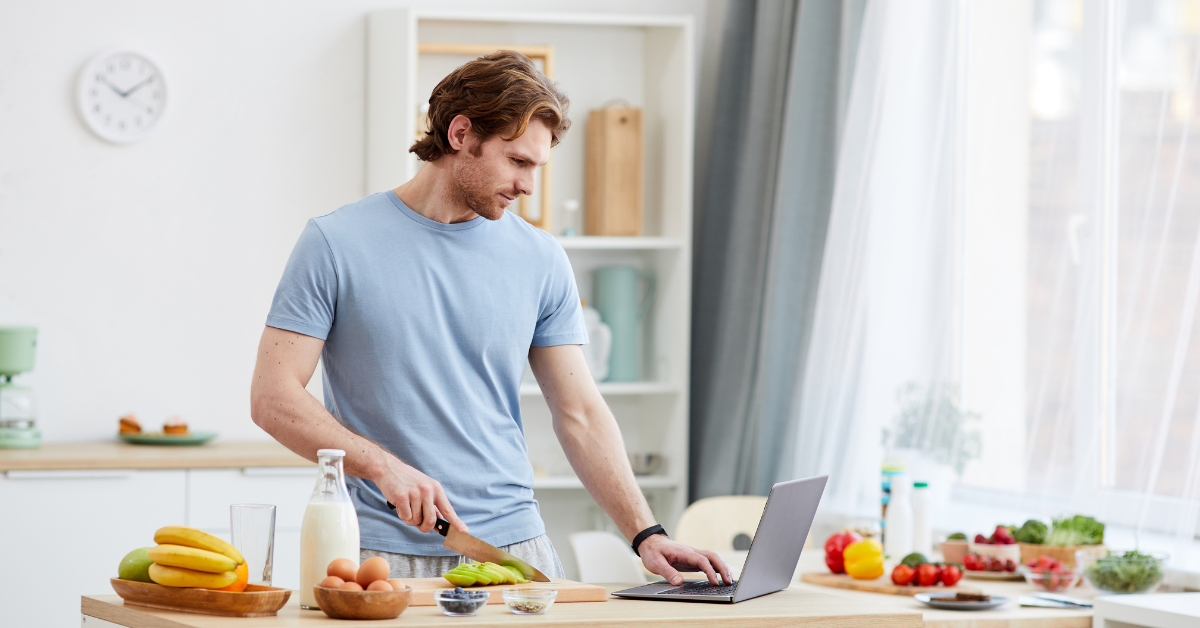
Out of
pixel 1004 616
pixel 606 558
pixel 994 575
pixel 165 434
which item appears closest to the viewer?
pixel 1004 616

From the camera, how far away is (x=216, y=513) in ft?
10.6

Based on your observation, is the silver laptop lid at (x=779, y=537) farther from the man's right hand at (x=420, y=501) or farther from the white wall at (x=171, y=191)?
the white wall at (x=171, y=191)

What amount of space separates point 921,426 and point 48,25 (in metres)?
2.74

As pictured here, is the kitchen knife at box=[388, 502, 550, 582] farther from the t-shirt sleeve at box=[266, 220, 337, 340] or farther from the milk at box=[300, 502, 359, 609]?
the t-shirt sleeve at box=[266, 220, 337, 340]

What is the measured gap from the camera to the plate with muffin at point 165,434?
348cm

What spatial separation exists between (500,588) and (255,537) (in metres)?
0.30

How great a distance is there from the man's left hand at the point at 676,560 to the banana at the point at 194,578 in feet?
1.95

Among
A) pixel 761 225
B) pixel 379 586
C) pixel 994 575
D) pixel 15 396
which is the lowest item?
pixel 994 575

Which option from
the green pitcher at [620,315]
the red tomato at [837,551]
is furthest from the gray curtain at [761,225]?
the red tomato at [837,551]

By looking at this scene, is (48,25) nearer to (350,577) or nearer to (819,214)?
(819,214)

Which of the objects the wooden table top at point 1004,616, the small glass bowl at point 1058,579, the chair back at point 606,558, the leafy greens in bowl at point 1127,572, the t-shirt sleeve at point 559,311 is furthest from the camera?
the chair back at point 606,558

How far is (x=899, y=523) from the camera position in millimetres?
2650

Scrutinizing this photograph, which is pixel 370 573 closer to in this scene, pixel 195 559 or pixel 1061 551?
pixel 195 559

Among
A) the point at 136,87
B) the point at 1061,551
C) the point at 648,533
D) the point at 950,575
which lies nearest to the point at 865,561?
the point at 950,575
